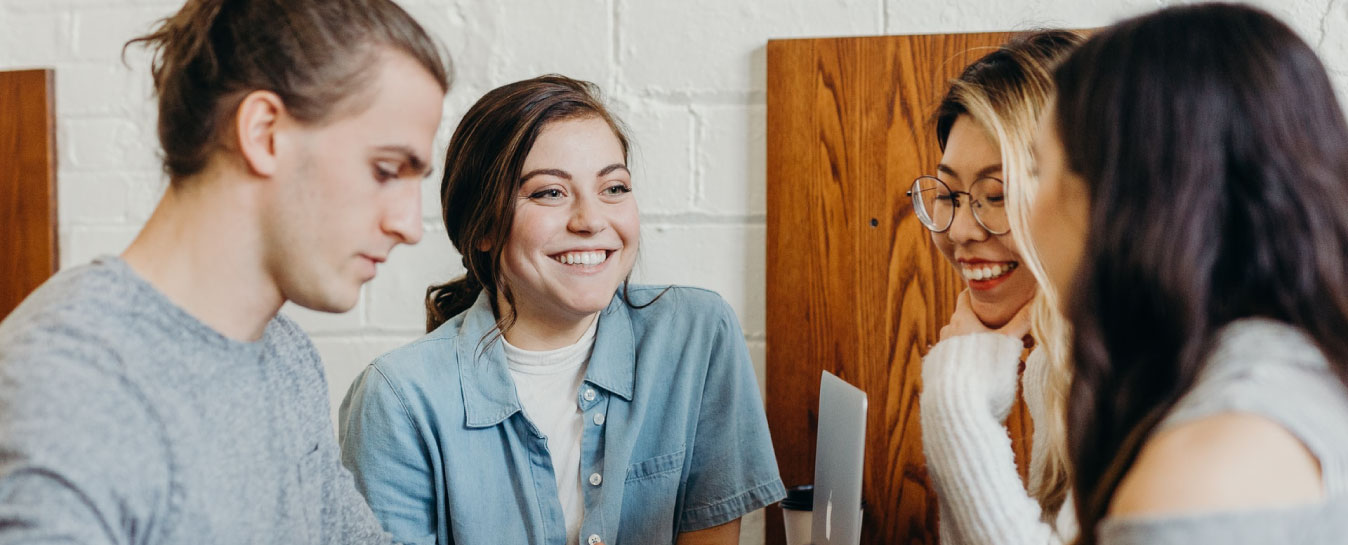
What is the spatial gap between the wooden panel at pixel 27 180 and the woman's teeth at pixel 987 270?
57.0 inches

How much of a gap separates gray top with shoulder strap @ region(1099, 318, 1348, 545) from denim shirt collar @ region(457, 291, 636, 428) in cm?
79

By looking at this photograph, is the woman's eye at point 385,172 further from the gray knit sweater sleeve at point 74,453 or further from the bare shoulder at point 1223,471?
the bare shoulder at point 1223,471

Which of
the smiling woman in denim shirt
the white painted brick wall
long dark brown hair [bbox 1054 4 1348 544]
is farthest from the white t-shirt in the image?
long dark brown hair [bbox 1054 4 1348 544]

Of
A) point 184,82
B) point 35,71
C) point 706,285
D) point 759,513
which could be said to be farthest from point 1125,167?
point 35,71

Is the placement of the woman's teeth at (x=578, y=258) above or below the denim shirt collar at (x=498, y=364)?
above

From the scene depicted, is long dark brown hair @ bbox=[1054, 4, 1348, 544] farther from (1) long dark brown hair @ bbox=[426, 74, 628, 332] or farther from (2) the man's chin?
(1) long dark brown hair @ bbox=[426, 74, 628, 332]

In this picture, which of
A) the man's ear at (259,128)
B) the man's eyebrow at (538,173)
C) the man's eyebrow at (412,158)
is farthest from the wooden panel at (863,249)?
the man's ear at (259,128)

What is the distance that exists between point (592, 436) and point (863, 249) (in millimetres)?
488

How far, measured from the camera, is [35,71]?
1686 mm

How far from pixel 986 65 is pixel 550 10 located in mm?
694

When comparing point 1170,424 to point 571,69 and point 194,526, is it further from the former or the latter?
point 571,69

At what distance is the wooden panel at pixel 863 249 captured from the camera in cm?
147

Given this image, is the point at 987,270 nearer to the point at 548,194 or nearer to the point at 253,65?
the point at 548,194

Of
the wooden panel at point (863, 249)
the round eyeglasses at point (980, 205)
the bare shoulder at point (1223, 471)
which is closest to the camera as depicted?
the bare shoulder at point (1223, 471)
